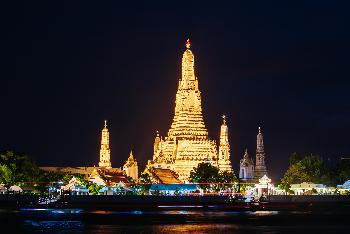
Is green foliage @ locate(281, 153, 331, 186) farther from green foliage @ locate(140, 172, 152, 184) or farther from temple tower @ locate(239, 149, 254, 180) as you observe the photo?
temple tower @ locate(239, 149, 254, 180)

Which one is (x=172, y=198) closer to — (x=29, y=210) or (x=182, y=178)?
(x=182, y=178)

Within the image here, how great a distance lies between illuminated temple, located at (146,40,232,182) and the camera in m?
140

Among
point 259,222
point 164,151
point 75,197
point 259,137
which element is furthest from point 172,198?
point 259,137

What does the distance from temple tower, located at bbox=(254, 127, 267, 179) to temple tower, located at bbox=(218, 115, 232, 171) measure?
25.0m

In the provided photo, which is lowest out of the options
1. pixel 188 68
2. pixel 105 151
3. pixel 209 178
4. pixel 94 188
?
pixel 94 188

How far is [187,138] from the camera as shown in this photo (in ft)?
461

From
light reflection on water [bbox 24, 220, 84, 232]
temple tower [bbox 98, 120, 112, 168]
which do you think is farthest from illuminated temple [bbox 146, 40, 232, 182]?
light reflection on water [bbox 24, 220, 84, 232]

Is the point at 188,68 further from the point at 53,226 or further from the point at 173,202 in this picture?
the point at 53,226

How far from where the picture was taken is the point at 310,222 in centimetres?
7800

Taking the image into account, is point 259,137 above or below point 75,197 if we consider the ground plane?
above

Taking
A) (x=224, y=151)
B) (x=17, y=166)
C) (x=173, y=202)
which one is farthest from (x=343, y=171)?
(x=17, y=166)

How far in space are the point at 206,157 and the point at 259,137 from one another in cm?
3770

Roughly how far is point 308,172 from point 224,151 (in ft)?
51.9

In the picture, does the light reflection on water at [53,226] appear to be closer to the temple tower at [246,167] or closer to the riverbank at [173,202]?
the riverbank at [173,202]
